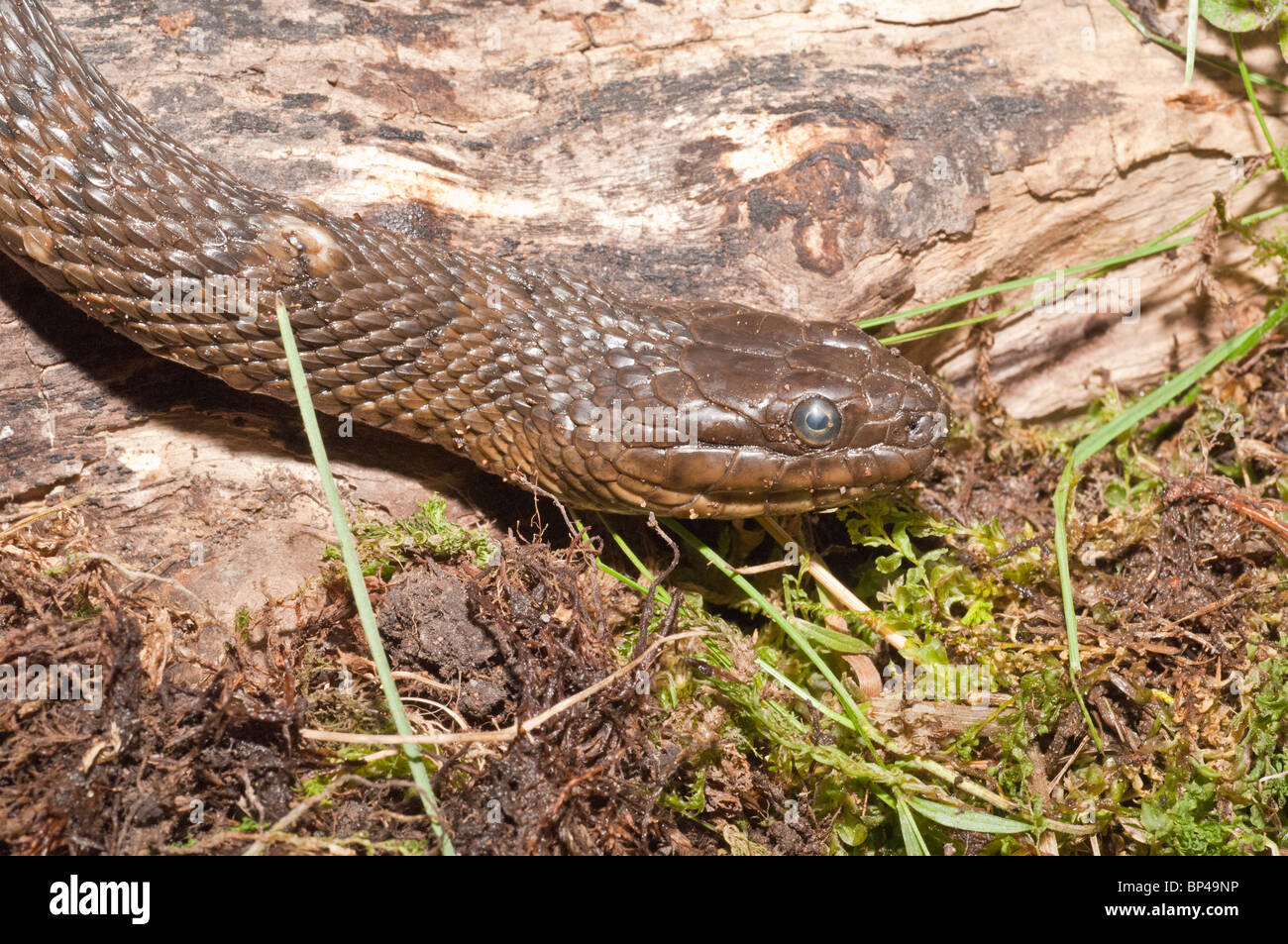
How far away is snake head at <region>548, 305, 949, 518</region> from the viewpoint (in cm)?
392

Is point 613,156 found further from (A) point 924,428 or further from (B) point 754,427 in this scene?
(A) point 924,428

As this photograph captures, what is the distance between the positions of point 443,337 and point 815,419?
61.3 inches

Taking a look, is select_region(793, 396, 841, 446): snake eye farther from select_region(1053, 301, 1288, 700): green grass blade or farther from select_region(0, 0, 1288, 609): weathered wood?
select_region(1053, 301, 1288, 700): green grass blade

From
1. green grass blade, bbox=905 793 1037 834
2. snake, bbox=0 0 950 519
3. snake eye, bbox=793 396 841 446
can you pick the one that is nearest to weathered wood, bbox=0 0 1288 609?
snake, bbox=0 0 950 519

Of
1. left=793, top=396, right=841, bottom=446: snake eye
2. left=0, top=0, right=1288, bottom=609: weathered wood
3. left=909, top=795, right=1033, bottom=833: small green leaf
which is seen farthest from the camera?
left=0, top=0, right=1288, bottom=609: weathered wood

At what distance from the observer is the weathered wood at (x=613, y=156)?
4074 millimetres

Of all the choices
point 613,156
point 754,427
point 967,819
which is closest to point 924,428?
point 754,427

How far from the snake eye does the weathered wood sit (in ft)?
2.21

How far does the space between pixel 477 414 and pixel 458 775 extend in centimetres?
148

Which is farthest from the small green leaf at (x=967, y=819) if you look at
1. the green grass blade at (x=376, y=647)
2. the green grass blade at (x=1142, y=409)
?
the green grass blade at (x=376, y=647)

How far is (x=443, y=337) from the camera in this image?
3.93 m

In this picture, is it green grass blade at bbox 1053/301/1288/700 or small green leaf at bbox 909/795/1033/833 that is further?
green grass blade at bbox 1053/301/1288/700

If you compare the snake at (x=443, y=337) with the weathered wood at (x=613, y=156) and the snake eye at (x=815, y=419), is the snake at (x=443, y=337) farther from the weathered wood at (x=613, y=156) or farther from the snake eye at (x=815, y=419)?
the weathered wood at (x=613, y=156)
